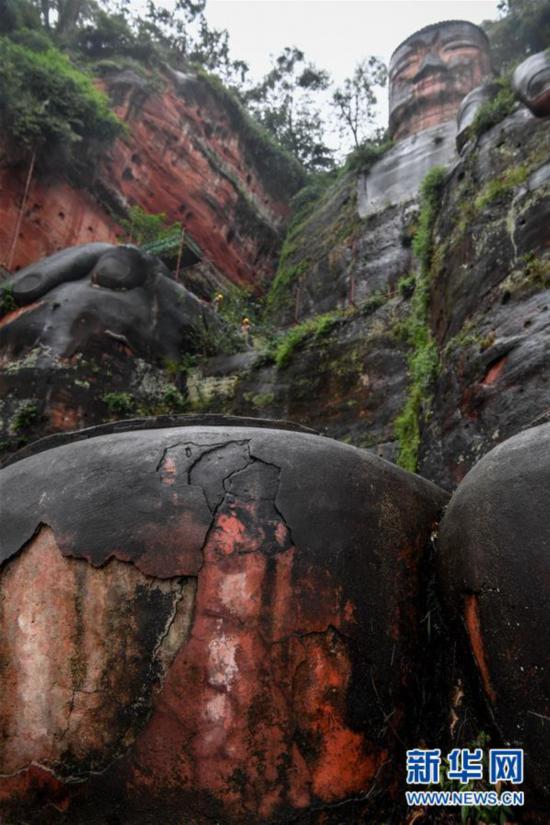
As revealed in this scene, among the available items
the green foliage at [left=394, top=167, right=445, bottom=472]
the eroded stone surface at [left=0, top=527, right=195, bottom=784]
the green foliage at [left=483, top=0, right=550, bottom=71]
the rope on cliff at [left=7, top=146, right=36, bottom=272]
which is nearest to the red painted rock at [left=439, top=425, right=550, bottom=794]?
the eroded stone surface at [left=0, top=527, right=195, bottom=784]

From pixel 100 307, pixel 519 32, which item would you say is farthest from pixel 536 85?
pixel 519 32

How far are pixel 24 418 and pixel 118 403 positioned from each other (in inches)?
51.9

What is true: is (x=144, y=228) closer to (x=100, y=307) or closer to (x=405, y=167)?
(x=100, y=307)

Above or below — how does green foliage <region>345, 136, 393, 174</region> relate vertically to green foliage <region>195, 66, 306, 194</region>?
below

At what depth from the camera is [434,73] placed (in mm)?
18875

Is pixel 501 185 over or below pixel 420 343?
over

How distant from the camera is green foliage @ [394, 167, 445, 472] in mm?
7402

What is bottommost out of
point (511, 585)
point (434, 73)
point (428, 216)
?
point (511, 585)

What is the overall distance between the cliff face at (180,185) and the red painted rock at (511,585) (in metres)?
12.3

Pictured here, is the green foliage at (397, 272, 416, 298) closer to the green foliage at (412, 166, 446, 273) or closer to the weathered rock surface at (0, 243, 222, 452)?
the green foliage at (412, 166, 446, 273)

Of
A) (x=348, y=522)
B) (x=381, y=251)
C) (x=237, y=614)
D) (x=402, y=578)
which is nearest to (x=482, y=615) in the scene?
(x=402, y=578)

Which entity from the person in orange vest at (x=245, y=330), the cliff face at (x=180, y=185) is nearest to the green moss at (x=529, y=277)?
the person in orange vest at (x=245, y=330)

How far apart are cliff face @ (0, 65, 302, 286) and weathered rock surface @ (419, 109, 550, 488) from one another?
28.9 feet

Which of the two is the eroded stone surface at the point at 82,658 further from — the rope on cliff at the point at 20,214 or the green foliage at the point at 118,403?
the rope on cliff at the point at 20,214
